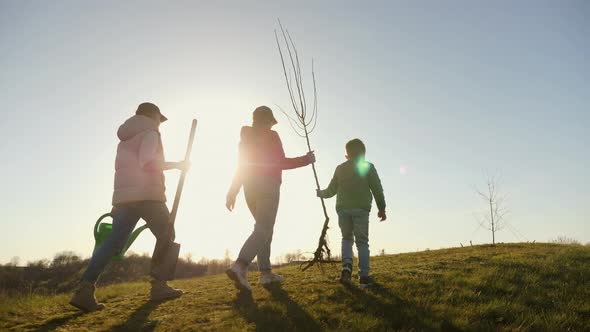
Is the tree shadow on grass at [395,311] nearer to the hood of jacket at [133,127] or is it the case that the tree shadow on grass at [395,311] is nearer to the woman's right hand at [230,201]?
the woman's right hand at [230,201]

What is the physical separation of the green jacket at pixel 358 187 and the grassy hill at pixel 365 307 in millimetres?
1288

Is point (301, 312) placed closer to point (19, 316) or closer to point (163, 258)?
point (163, 258)

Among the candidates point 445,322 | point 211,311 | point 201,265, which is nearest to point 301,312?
point 211,311

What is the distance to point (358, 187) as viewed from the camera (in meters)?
6.46

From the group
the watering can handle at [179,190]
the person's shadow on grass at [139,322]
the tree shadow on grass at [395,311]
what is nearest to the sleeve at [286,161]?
the watering can handle at [179,190]

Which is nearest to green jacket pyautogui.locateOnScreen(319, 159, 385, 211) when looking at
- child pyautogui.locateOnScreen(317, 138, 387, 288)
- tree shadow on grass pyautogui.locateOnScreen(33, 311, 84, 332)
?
child pyautogui.locateOnScreen(317, 138, 387, 288)

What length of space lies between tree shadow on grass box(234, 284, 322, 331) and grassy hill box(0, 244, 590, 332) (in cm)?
1

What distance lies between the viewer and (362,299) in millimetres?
4918

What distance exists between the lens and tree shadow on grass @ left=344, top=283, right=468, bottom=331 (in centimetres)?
386

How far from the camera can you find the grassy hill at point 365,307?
3969 mm

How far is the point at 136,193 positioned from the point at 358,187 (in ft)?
11.3

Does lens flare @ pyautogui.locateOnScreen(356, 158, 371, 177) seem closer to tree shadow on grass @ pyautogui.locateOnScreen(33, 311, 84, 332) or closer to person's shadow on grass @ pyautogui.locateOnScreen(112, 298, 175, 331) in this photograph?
person's shadow on grass @ pyautogui.locateOnScreen(112, 298, 175, 331)

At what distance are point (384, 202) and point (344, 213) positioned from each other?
0.72 m

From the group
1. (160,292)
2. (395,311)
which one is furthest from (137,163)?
(395,311)
